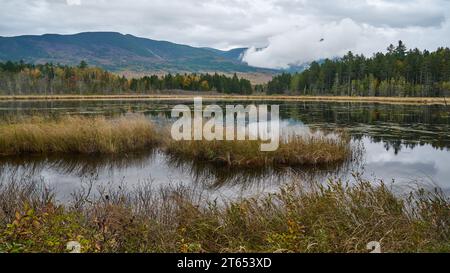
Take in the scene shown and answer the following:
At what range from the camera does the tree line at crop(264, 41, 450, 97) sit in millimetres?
91812

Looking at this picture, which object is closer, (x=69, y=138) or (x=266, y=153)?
(x=266, y=153)

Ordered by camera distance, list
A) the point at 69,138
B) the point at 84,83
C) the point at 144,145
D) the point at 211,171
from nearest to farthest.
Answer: the point at 211,171 → the point at 69,138 → the point at 144,145 → the point at 84,83

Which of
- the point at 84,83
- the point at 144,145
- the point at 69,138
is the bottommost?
the point at 144,145

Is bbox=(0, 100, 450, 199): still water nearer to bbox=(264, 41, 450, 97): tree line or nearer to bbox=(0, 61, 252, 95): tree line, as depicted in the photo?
bbox=(264, 41, 450, 97): tree line

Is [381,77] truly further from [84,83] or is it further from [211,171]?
[211,171]

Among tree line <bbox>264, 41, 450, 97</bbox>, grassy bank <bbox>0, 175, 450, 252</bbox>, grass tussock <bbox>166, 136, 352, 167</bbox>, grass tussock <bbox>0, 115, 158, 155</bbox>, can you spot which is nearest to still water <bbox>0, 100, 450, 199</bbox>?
grass tussock <bbox>166, 136, 352, 167</bbox>

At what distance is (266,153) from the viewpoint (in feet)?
54.7

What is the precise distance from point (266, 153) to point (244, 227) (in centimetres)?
992

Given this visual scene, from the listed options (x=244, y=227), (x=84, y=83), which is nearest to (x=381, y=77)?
(x=84, y=83)

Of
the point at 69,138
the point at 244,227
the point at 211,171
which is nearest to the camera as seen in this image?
the point at 244,227

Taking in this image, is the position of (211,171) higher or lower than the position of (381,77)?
lower

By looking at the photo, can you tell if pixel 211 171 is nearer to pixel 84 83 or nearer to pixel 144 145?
pixel 144 145

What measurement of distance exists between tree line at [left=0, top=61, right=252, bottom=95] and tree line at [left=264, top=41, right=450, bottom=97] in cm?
1992

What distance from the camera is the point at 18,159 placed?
16938 mm
